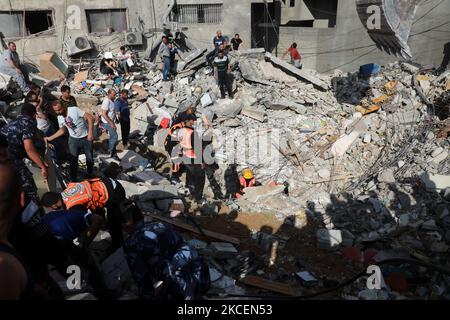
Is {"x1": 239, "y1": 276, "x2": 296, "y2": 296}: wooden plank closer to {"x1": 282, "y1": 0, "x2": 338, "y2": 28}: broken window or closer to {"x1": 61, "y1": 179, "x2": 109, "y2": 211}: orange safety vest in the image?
{"x1": 61, "y1": 179, "x2": 109, "y2": 211}: orange safety vest

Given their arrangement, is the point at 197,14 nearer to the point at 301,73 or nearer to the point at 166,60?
the point at 166,60

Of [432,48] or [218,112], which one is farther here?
[432,48]

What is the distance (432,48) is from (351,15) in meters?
3.35

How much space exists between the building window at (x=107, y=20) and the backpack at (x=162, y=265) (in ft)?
46.4

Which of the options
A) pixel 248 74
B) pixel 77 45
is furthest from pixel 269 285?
pixel 77 45

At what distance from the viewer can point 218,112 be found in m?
11.4

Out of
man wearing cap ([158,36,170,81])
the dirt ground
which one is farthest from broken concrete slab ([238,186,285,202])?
man wearing cap ([158,36,170,81])

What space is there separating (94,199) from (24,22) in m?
13.4

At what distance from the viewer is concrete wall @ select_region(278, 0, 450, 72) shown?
1351 centimetres

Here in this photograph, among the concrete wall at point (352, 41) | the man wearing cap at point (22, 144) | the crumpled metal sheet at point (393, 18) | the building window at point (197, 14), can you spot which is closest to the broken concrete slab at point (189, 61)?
the building window at point (197, 14)

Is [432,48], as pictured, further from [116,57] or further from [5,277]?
[5,277]

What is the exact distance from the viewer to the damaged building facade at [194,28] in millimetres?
13896
